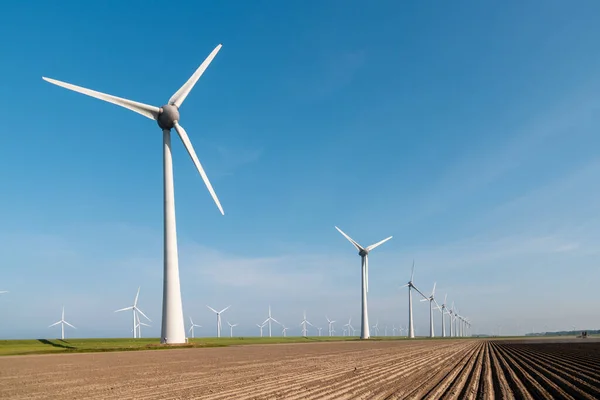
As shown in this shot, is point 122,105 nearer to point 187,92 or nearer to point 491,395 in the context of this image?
point 187,92

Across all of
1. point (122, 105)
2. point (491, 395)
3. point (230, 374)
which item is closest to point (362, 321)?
point (122, 105)

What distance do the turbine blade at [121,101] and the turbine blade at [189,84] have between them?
2969mm

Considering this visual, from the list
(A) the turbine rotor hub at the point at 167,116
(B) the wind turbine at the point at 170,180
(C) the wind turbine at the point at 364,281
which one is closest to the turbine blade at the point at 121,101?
(B) the wind turbine at the point at 170,180

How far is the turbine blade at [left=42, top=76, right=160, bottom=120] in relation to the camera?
48775 millimetres

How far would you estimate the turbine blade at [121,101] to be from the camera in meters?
48.8

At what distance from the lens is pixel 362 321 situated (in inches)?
4493

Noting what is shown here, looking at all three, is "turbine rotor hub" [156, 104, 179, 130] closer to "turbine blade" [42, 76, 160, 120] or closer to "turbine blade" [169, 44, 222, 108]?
"turbine blade" [42, 76, 160, 120]

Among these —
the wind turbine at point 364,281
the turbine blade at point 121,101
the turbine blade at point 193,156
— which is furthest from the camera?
the wind turbine at point 364,281

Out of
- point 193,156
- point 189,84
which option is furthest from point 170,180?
point 189,84

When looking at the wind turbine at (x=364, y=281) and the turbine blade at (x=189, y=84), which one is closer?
the turbine blade at (x=189, y=84)

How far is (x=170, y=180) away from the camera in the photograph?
5550 cm

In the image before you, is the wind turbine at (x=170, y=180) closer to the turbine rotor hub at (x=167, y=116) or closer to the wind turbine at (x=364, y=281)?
the turbine rotor hub at (x=167, y=116)

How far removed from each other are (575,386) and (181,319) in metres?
42.0

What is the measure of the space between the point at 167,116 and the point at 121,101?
18.6 ft
